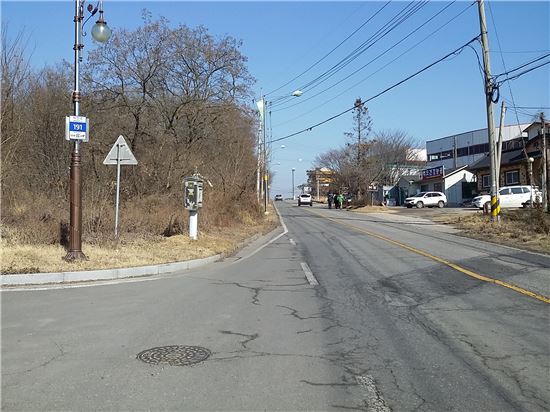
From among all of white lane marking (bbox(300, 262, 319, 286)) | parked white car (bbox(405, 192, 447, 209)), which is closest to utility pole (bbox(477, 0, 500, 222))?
white lane marking (bbox(300, 262, 319, 286))

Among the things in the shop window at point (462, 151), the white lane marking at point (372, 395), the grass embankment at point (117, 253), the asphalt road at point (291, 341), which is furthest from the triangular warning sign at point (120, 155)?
the shop window at point (462, 151)

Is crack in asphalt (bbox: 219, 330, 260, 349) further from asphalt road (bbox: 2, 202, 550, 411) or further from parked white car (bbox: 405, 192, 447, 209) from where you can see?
parked white car (bbox: 405, 192, 447, 209)

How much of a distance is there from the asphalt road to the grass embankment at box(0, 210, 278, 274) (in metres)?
1.53

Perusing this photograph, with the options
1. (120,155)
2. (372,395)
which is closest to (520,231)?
(120,155)

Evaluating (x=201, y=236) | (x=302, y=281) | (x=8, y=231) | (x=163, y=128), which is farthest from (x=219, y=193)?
(x=302, y=281)

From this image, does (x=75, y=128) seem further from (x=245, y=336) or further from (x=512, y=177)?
(x=512, y=177)

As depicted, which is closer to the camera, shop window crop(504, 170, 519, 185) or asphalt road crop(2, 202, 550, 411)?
asphalt road crop(2, 202, 550, 411)

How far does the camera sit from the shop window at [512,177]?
4720cm

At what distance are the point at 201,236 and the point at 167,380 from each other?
504 inches

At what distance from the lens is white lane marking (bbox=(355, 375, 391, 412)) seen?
4.24 metres

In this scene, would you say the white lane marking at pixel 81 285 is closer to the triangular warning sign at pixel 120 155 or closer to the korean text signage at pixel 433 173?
the triangular warning sign at pixel 120 155

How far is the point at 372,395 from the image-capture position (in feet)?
14.8

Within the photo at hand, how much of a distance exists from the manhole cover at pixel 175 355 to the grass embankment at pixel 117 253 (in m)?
5.97

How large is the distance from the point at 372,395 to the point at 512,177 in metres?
48.5
